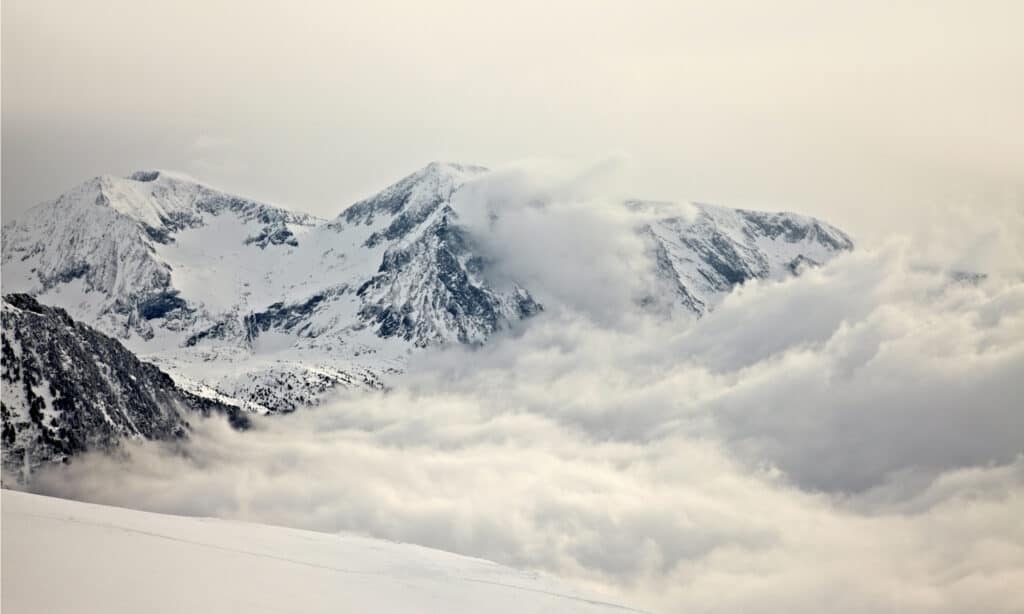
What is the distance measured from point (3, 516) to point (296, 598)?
48.2 feet

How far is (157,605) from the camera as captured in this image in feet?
99.5

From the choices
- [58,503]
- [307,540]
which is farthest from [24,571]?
[307,540]

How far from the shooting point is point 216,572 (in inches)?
1444

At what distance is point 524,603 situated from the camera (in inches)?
1781

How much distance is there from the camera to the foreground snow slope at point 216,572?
30359 mm

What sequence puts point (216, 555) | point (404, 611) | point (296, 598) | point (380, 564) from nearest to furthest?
point (296, 598), point (404, 611), point (216, 555), point (380, 564)

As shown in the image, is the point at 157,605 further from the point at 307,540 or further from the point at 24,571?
the point at 307,540

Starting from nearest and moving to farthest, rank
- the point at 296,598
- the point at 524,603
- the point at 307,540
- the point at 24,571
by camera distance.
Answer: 1. the point at 24,571
2. the point at 296,598
3. the point at 524,603
4. the point at 307,540

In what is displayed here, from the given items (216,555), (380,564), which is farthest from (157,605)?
(380,564)

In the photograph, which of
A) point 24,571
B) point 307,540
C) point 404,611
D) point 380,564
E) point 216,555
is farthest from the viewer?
point 307,540

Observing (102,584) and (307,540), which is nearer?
(102,584)

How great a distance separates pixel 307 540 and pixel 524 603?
17.3 metres

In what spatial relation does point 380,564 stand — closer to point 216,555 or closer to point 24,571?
point 216,555

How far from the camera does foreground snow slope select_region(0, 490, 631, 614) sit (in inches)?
1195
